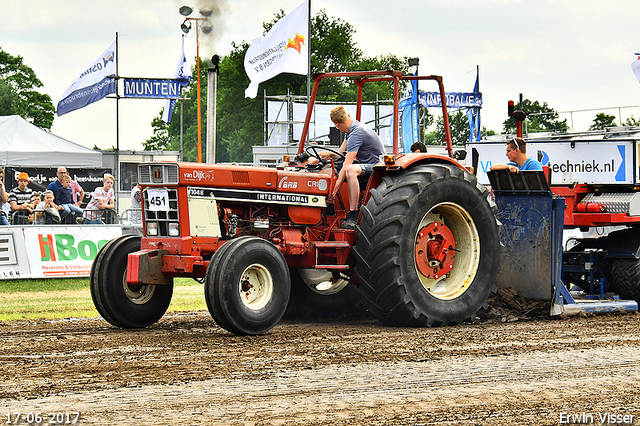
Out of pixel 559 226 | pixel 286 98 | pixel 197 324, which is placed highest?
pixel 286 98

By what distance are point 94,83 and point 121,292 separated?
13.2 m

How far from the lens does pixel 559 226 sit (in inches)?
332

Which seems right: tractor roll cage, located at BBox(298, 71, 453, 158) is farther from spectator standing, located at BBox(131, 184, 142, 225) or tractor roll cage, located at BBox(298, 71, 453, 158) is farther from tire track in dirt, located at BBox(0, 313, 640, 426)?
spectator standing, located at BBox(131, 184, 142, 225)

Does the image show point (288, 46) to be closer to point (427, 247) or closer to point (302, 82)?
point (427, 247)

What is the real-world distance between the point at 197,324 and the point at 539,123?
5068 cm

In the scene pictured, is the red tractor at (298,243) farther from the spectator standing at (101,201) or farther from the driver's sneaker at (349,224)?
the spectator standing at (101,201)

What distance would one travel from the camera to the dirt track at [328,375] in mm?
4422

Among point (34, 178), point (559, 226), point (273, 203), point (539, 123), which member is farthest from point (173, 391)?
point (539, 123)

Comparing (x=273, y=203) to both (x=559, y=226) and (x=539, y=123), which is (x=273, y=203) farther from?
(x=539, y=123)

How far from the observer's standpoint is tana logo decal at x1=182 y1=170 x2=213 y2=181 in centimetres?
724

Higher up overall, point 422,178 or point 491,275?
point 422,178
